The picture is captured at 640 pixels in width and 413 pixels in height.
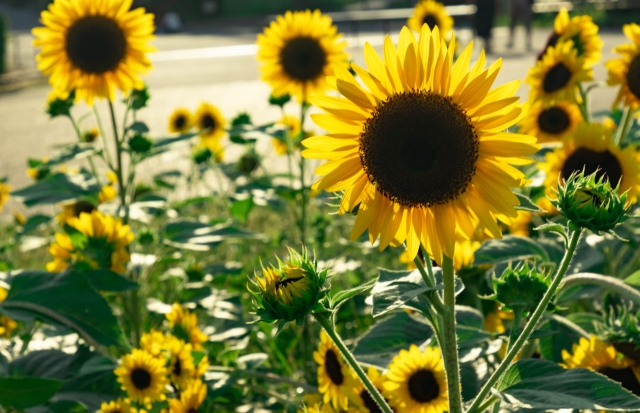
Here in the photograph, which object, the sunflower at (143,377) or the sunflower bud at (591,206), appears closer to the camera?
the sunflower bud at (591,206)

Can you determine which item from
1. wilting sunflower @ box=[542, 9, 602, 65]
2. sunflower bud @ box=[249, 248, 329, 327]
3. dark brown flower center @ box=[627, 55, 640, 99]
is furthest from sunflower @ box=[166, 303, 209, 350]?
wilting sunflower @ box=[542, 9, 602, 65]

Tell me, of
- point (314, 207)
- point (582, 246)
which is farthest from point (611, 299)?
point (314, 207)

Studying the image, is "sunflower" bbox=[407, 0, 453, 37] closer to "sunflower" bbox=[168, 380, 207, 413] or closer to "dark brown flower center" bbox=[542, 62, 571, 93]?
"dark brown flower center" bbox=[542, 62, 571, 93]

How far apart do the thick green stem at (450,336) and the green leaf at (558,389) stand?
68mm

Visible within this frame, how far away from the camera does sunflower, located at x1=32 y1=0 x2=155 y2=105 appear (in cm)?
249

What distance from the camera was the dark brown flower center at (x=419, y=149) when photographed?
116 cm

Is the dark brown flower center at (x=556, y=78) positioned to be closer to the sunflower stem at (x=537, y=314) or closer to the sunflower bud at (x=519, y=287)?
the sunflower bud at (x=519, y=287)

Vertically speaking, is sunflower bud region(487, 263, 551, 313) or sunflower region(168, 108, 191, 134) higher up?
sunflower bud region(487, 263, 551, 313)

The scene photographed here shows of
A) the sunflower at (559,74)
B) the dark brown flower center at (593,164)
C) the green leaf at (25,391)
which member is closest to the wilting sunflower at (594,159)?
the dark brown flower center at (593,164)

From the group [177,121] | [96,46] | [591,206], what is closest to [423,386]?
[591,206]

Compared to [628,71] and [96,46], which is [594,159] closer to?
[628,71]

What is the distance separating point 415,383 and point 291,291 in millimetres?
490

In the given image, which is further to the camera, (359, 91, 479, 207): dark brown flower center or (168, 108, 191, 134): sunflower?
(168, 108, 191, 134): sunflower

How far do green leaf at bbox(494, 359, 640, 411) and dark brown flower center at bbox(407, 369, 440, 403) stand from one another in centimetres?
34
